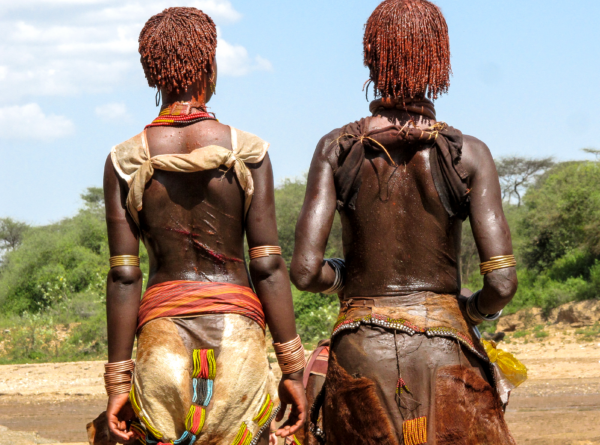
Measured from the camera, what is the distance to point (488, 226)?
254cm

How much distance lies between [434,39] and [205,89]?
0.88 metres

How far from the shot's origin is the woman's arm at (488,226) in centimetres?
252

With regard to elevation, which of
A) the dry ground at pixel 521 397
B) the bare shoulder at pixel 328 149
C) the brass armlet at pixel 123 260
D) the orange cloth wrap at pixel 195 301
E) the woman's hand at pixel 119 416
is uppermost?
the bare shoulder at pixel 328 149

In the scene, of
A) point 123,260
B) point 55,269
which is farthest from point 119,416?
point 55,269

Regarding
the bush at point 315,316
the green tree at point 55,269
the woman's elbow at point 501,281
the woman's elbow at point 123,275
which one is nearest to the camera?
the woman's elbow at point 501,281

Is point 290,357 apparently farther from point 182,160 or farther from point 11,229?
point 11,229

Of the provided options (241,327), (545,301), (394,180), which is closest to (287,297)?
(241,327)

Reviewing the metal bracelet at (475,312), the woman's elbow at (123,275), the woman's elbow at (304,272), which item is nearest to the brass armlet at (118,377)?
the woman's elbow at (123,275)

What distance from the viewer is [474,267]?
75.6ft

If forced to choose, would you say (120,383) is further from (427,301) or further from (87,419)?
(87,419)

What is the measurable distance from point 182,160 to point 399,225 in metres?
0.80

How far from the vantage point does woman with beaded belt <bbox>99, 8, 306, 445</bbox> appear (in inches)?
103

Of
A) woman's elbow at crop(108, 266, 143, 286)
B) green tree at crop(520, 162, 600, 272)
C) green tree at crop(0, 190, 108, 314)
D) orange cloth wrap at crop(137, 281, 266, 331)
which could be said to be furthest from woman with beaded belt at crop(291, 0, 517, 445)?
green tree at crop(0, 190, 108, 314)

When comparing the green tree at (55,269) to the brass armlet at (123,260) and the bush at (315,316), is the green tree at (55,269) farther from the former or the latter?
the brass armlet at (123,260)
